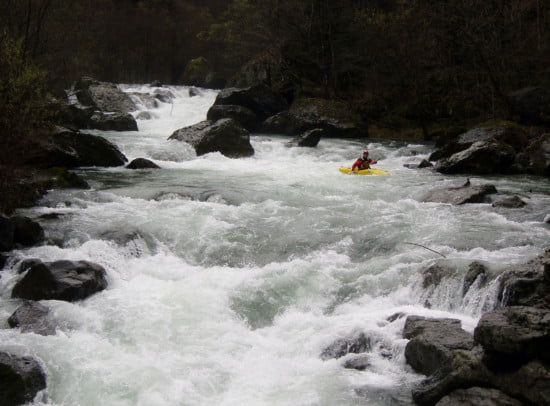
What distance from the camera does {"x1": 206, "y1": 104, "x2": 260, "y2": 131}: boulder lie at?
21844 mm

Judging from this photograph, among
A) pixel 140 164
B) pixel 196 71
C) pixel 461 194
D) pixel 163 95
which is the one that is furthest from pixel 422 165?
pixel 196 71

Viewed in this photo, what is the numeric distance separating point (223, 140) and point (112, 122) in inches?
257

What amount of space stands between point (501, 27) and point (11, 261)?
19.7 m

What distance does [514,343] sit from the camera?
4316mm

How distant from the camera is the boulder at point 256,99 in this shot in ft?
75.1

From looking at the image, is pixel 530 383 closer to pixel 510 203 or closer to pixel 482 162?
pixel 510 203

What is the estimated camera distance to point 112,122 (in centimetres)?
2130

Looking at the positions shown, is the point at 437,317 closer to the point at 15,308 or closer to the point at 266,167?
the point at 15,308

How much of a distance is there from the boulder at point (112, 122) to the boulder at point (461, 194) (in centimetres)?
1405

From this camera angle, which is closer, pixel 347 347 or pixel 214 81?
pixel 347 347

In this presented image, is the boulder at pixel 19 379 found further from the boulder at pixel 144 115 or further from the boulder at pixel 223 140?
the boulder at pixel 144 115

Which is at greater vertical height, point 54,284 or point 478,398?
point 478,398

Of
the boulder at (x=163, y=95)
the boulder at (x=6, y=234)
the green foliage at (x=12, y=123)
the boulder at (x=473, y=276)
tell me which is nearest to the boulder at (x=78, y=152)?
the green foliage at (x=12, y=123)

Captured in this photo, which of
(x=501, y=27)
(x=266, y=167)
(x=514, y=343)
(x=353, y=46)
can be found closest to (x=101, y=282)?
(x=514, y=343)
